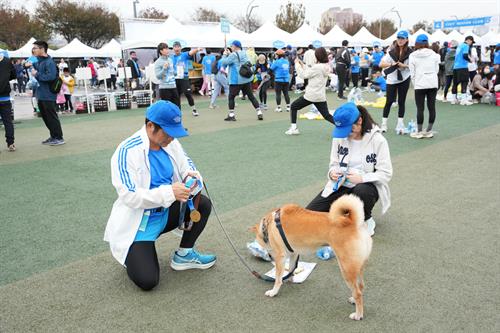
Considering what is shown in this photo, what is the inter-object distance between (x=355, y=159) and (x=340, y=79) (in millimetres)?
12235

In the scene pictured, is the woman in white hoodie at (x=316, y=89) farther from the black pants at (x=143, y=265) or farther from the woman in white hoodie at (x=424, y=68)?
the black pants at (x=143, y=265)

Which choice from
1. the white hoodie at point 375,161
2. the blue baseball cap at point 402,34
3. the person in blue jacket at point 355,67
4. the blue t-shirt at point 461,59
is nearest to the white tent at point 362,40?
the person in blue jacket at point 355,67

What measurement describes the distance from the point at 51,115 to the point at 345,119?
6.57 m

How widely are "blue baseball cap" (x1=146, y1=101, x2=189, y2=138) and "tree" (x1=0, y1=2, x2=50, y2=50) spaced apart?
130 feet

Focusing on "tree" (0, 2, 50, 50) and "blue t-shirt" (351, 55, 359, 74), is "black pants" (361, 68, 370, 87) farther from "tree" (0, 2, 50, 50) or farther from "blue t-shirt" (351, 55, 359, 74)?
"tree" (0, 2, 50, 50)

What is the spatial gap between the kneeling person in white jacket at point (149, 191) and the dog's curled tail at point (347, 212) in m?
1.02

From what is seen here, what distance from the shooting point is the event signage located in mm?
44688

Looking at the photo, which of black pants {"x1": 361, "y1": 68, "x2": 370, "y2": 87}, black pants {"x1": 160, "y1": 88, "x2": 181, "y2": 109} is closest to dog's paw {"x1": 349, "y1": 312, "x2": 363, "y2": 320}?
black pants {"x1": 160, "y1": 88, "x2": 181, "y2": 109}

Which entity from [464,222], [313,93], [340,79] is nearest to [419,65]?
[313,93]

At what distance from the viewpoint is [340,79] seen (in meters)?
15.2

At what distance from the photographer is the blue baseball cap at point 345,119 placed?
132 inches

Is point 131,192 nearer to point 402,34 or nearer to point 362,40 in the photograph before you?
point 402,34

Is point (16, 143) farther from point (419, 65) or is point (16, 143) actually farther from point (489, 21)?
point (489, 21)

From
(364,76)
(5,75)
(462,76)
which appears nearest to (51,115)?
(5,75)
